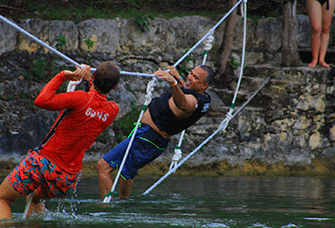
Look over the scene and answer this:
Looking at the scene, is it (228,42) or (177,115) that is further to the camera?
(228,42)

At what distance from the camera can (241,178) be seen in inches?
324

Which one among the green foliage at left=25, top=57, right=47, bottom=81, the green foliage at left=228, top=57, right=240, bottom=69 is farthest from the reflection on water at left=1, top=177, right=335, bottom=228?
the green foliage at left=228, top=57, right=240, bottom=69

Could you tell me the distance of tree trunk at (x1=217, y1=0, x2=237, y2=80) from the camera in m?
9.56

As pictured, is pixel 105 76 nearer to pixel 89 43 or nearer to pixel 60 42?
pixel 60 42

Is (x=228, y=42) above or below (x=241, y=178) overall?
above

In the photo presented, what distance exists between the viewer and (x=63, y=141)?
3494 mm

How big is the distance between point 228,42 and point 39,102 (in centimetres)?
694

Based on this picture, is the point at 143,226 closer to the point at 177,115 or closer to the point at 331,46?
the point at 177,115

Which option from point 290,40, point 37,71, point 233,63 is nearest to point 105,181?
point 37,71

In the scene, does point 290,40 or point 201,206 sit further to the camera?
point 290,40

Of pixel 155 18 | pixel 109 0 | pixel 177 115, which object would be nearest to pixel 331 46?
pixel 155 18

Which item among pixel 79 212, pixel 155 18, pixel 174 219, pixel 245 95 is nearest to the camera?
pixel 174 219

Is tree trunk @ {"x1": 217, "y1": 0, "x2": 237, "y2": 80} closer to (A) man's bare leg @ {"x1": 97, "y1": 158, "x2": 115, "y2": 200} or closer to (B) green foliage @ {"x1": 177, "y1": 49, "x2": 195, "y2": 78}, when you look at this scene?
(B) green foliage @ {"x1": 177, "y1": 49, "x2": 195, "y2": 78}

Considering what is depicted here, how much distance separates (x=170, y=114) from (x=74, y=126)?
171 centimetres
